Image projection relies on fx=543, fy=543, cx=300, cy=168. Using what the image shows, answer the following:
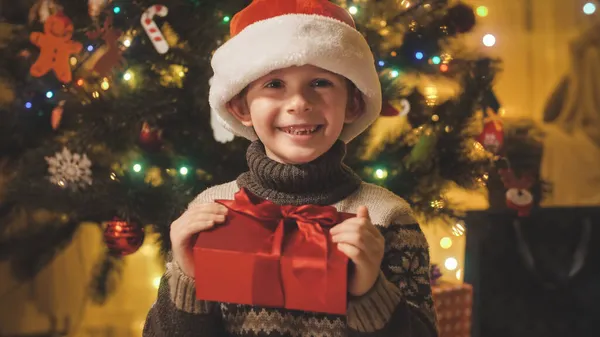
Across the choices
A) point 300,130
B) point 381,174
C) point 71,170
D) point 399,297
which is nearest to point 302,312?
point 399,297

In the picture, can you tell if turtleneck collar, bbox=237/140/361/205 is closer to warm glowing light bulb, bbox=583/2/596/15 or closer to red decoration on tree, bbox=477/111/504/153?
red decoration on tree, bbox=477/111/504/153

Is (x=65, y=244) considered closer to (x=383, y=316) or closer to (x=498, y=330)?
(x=383, y=316)

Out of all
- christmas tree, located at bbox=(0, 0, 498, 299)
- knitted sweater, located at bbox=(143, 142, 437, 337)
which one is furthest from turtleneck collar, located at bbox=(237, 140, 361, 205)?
christmas tree, located at bbox=(0, 0, 498, 299)

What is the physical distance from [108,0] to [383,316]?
0.92m

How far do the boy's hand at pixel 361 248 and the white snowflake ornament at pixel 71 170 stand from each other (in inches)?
30.5

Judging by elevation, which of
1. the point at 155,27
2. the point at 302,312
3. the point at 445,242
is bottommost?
the point at 445,242

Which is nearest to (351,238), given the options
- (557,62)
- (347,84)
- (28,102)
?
(347,84)

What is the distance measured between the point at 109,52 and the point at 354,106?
26.8 inches

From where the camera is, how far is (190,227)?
65 centimetres

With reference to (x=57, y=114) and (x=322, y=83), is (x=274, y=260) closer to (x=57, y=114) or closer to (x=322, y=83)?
(x=322, y=83)

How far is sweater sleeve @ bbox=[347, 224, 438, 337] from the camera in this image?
24.4 inches

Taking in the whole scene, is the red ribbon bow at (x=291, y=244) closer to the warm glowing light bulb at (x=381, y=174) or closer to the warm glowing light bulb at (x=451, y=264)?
the warm glowing light bulb at (x=381, y=174)

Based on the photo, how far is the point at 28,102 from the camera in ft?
4.62

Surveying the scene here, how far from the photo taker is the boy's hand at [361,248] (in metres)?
0.59
